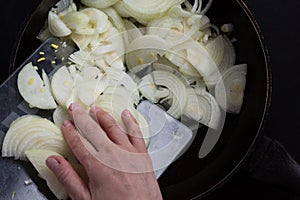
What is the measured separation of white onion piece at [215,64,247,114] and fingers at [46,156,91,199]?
0.44 meters

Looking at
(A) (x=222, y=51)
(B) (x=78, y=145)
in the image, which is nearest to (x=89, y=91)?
(B) (x=78, y=145)

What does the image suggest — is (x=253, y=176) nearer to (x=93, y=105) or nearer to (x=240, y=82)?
(x=240, y=82)

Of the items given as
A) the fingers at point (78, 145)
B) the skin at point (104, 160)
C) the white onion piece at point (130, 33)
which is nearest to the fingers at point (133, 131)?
the skin at point (104, 160)

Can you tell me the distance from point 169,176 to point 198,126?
0.16 m

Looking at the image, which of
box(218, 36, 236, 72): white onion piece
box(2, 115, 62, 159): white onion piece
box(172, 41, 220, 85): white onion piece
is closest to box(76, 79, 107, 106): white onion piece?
box(2, 115, 62, 159): white onion piece

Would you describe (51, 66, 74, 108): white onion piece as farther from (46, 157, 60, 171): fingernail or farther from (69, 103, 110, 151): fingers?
(46, 157, 60, 171): fingernail

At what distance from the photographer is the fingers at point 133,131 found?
48.3 inches

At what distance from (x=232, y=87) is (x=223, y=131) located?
0.42ft

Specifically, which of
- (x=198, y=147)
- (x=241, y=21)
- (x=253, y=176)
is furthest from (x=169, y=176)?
(x=241, y=21)

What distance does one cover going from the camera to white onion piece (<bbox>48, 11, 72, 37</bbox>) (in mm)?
1282

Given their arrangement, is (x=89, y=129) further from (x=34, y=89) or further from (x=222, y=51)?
(x=222, y=51)

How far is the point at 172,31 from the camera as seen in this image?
132 centimetres

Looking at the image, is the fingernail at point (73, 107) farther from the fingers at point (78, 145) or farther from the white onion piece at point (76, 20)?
the white onion piece at point (76, 20)

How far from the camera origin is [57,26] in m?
1.28
